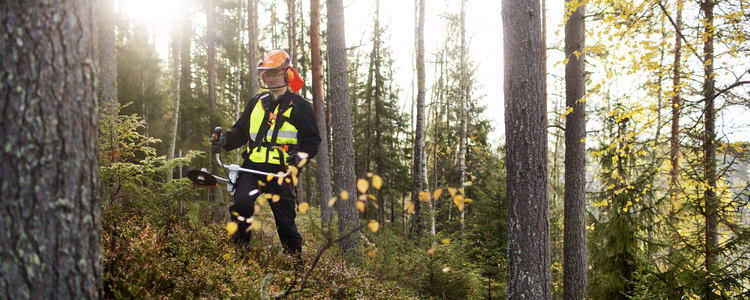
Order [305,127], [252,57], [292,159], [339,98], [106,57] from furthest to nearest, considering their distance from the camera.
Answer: [252,57], [106,57], [339,98], [305,127], [292,159]

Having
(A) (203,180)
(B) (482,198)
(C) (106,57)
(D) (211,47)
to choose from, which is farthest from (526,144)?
(D) (211,47)

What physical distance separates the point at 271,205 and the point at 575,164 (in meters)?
6.28

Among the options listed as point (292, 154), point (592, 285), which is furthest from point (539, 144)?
point (592, 285)

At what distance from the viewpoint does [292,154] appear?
12.7ft

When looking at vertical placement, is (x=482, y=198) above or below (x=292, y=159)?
below

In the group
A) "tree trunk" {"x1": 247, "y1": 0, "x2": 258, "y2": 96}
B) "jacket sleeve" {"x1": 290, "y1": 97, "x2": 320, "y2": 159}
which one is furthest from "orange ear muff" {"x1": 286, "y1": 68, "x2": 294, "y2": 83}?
"tree trunk" {"x1": 247, "y1": 0, "x2": 258, "y2": 96}

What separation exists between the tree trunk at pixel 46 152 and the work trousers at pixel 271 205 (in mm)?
→ 2061

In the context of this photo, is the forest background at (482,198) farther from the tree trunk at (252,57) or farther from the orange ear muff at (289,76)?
the orange ear muff at (289,76)

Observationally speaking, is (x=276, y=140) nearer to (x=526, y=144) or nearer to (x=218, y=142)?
(x=218, y=142)

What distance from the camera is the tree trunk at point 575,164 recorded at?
718cm

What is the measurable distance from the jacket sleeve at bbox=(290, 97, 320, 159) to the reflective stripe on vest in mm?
71

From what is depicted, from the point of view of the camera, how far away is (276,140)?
3.95 m

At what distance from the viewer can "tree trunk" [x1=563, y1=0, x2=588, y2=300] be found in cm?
718

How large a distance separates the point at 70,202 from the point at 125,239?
1.55 m
